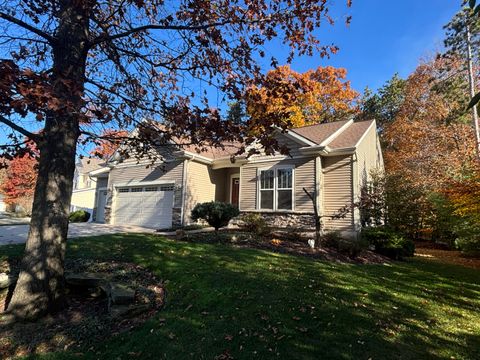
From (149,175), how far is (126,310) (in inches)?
525

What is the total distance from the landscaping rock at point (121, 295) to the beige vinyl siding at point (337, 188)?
383 inches

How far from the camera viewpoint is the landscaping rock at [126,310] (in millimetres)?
4312

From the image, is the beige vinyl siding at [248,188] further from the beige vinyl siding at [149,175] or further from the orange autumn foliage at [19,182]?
the orange autumn foliage at [19,182]

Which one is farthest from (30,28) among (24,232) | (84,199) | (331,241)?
(84,199)

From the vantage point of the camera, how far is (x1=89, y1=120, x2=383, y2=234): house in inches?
505

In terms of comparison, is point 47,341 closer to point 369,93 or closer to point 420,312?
point 420,312

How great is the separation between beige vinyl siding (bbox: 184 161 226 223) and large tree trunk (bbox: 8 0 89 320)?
10.5 meters

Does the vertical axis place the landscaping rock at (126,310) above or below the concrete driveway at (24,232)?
below

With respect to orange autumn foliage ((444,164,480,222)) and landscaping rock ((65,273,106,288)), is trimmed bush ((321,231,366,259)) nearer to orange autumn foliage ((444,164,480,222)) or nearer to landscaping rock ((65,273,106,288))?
orange autumn foliage ((444,164,480,222))

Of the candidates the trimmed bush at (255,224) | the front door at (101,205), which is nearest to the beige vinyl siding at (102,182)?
the front door at (101,205)

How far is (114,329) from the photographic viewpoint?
4117 millimetres

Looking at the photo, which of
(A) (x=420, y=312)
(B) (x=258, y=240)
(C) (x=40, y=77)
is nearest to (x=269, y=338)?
(A) (x=420, y=312)

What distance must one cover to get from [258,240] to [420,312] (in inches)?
244

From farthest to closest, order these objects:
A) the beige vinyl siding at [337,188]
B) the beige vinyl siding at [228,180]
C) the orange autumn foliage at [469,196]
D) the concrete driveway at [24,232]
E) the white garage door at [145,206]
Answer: the beige vinyl siding at [228,180] < the white garage door at [145,206] < the beige vinyl siding at [337,188] < the concrete driveway at [24,232] < the orange autumn foliage at [469,196]
